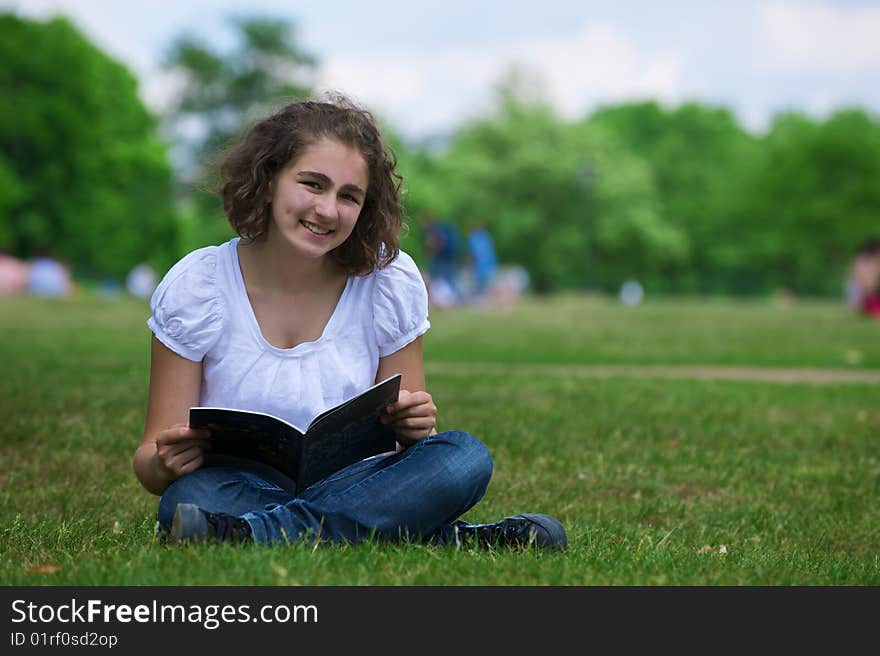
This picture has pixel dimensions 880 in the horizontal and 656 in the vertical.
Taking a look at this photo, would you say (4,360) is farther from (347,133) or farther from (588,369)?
(347,133)

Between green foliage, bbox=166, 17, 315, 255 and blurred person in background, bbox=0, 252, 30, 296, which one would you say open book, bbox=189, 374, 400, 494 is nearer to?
blurred person in background, bbox=0, 252, 30, 296

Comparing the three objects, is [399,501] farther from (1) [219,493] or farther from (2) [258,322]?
(2) [258,322]

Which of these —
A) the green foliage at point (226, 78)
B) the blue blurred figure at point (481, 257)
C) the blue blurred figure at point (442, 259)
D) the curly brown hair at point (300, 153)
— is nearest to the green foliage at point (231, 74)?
the green foliage at point (226, 78)

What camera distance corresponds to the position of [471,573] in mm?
3152

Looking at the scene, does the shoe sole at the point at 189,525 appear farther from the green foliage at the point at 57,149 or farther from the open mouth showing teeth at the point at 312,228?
the green foliage at the point at 57,149

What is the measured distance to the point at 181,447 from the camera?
11.8 ft

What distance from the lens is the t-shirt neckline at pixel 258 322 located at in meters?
3.85

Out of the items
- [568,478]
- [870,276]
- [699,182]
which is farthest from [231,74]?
[568,478]

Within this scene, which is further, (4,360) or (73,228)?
(73,228)

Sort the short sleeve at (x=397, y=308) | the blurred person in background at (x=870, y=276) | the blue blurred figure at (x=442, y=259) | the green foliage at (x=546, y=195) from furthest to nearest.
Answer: the green foliage at (x=546, y=195), the blue blurred figure at (x=442, y=259), the blurred person in background at (x=870, y=276), the short sleeve at (x=397, y=308)

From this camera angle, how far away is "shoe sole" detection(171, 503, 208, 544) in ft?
11.0

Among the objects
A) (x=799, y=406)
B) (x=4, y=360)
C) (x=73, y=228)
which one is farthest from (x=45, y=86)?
(x=799, y=406)
